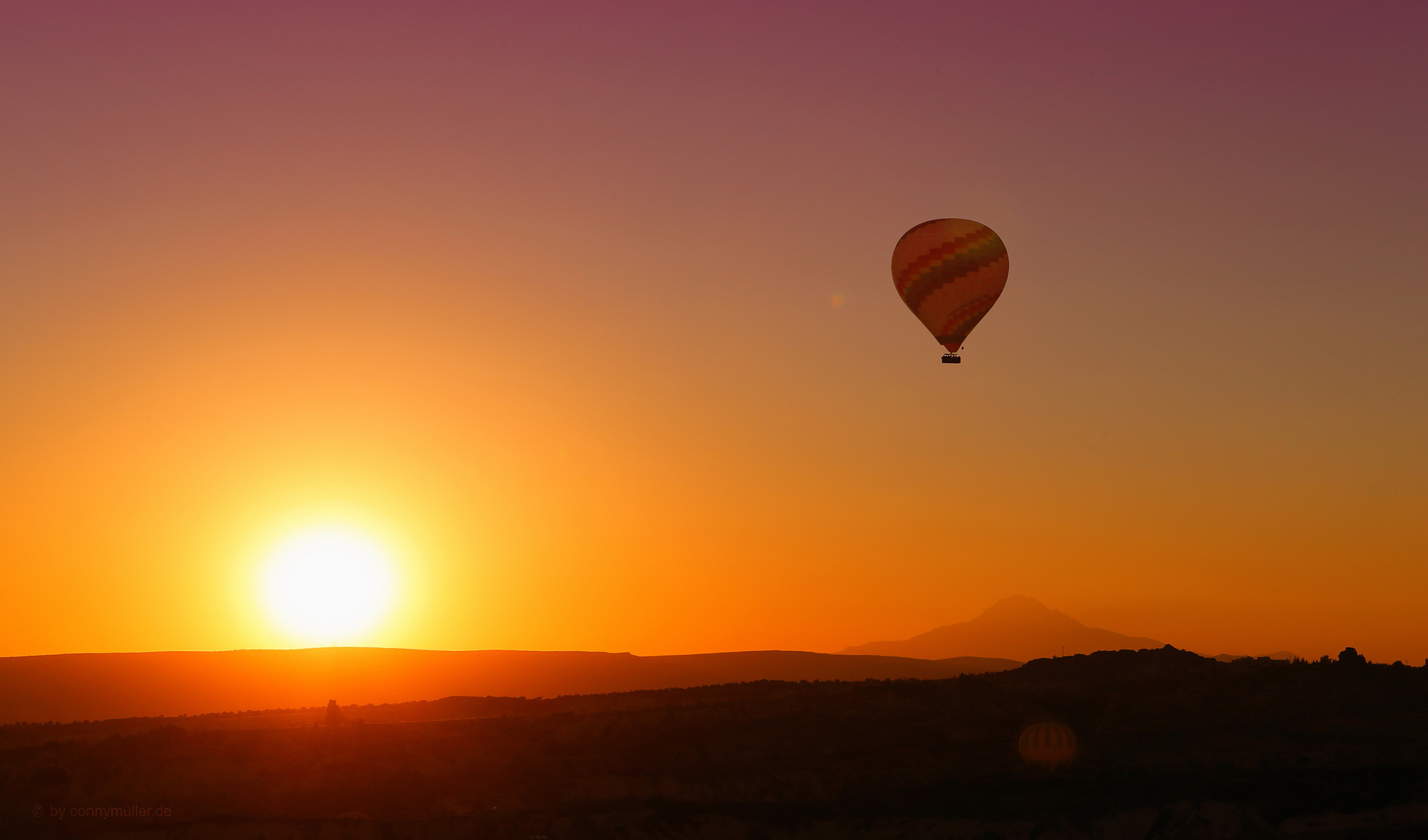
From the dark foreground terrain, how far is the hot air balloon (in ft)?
58.8

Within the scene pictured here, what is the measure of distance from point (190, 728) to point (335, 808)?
70.2ft

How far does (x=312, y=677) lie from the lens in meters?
172

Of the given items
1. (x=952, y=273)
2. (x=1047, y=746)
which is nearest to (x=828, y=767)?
(x=1047, y=746)

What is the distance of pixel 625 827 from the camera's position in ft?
167

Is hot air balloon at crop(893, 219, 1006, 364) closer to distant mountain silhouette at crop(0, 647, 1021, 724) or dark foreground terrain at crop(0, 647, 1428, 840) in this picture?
dark foreground terrain at crop(0, 647, 1428, 840)

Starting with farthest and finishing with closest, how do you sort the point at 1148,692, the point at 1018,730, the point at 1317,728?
the point at 1148,692 < the point at 1018,730 < the point at 1317,728

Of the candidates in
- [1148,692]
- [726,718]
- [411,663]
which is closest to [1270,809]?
[1148,692]

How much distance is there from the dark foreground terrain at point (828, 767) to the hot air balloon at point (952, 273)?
17.9 m

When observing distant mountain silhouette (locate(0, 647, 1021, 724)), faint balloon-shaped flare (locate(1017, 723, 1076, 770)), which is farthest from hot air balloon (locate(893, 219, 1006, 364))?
distant mountain silhouette (locate(0, 647, 1021, 724))

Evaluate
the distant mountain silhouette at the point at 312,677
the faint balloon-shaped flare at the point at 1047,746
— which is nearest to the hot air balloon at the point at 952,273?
the faint balloon-shaped flare at the point at 1047,746

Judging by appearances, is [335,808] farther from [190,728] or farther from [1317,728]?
[1317,728]

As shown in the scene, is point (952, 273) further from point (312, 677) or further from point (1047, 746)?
point (312, 677)

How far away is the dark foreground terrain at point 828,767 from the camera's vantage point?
1895 inches

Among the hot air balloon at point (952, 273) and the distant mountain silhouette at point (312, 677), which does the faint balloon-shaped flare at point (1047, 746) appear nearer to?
the hot air balloon at point (952, 273)
